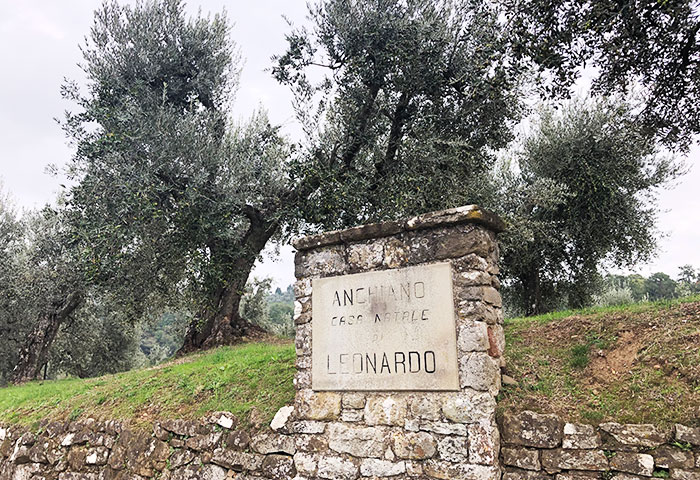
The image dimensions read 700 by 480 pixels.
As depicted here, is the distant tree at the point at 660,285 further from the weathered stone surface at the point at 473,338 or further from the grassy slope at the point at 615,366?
the weathered stone surface at the point at 473,338

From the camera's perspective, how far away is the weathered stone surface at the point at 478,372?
460cm

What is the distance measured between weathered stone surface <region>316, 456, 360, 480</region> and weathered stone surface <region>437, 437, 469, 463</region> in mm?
960

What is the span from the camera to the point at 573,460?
171 inches

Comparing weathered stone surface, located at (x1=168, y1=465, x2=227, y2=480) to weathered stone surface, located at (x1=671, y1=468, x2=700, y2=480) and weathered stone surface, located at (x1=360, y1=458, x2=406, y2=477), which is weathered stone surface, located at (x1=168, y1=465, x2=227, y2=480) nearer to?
weathered stone surface, located at (x1=360, y1=458, x2=406, y2=477)

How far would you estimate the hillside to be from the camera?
4.55m

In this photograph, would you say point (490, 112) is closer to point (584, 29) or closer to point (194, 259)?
point (584, 29)

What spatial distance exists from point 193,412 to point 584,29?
295 inches

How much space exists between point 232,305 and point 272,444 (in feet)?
24.9

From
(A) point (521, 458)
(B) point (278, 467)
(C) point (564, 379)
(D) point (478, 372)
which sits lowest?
(B) point (278, 467)

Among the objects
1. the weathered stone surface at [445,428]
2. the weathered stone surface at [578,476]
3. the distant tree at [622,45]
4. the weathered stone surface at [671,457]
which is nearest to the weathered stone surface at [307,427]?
the weathered stone surface at [445,428]

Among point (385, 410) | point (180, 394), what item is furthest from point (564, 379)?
point (180, 394)

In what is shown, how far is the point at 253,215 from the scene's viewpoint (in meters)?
12.9

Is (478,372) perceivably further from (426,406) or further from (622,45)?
(622,45)

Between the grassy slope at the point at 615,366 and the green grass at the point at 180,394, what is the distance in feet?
9.82
